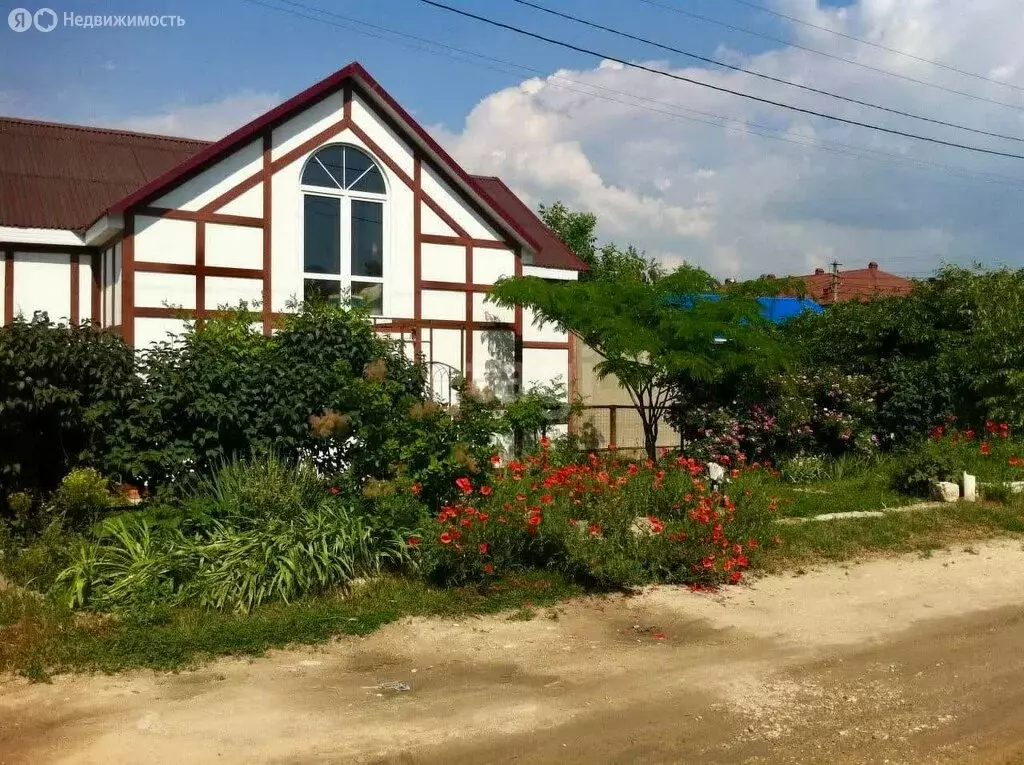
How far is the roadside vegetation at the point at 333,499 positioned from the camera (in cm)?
703

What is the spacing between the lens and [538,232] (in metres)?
17.8

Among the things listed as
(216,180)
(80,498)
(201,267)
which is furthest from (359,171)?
(80,498)

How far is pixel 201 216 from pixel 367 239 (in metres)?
2.49

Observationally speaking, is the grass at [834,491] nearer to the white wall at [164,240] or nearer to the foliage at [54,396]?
the foliage at [54,396]

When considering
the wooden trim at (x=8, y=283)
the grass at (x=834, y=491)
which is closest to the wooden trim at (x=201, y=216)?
the wooden trim at (x=8, y=283)

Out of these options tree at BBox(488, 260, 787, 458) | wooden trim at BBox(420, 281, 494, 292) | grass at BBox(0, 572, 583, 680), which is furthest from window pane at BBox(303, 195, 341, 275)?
grass at BBox(0, 572, 583, 680)

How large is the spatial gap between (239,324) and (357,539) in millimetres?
5153

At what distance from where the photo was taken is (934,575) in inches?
360

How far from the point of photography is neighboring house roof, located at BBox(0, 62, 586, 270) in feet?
43.5

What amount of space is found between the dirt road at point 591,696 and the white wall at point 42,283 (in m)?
9.40

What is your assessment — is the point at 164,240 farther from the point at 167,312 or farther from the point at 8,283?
the point at 8,283

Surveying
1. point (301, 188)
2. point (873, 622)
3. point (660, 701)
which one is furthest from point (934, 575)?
point (301, 188)

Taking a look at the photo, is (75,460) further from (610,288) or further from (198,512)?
(610,288)

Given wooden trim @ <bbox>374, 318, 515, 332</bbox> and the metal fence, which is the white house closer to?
wooden trim @ <bbox>374, 318, 515, 332</bbox>
